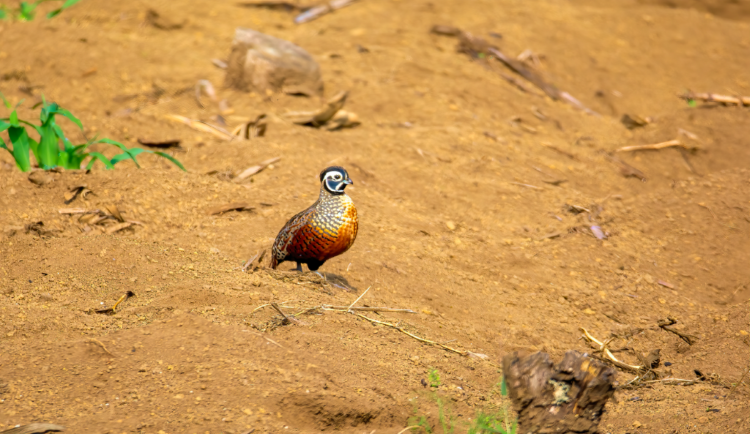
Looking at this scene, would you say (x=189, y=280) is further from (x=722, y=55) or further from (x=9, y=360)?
(x=722, y=55)

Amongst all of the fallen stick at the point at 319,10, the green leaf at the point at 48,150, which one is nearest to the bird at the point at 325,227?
the green leaf at the point at 48,150

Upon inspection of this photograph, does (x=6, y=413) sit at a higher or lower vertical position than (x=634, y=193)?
higher

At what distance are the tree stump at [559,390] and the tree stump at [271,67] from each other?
5.52 meters

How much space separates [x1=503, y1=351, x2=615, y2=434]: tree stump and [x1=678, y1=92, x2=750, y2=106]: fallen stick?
285 inches

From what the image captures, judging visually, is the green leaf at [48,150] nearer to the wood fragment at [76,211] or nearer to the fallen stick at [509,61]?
the wood fragment at [76,211]

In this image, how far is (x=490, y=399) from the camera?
10.3 feet

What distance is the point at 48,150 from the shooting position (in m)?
5.24

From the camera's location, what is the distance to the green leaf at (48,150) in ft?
17.1

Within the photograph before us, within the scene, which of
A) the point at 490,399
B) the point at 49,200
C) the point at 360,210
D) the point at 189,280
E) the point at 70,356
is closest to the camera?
the point at 70,356

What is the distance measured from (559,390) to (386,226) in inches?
113

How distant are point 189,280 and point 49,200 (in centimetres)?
182

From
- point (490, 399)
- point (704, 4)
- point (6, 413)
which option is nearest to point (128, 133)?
point (6, 413)

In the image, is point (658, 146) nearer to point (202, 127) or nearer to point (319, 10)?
point (202, 127)

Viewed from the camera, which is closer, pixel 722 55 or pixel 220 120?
pixel 220 120
